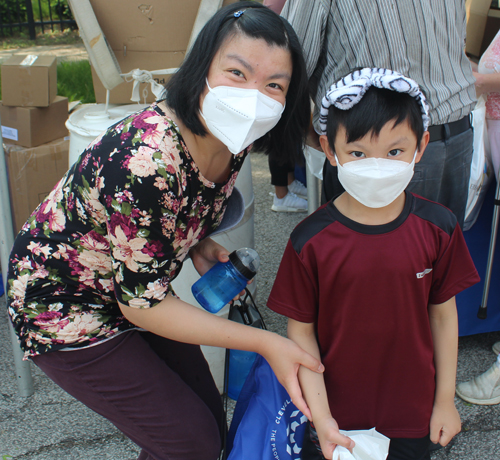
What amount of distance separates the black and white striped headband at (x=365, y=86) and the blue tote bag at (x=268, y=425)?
0.77m

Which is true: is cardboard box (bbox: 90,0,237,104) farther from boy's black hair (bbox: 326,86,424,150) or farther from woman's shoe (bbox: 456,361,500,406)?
woman's shoe (bbox: 456,361,500,406)

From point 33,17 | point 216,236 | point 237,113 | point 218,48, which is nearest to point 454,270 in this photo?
point 237,113

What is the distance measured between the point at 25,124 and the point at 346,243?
2.40m

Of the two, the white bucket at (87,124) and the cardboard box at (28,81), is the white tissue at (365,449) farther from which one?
the cardboard box at (28,81)

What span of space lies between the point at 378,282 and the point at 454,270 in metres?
0.24

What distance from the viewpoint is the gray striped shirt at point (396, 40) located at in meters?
1.63

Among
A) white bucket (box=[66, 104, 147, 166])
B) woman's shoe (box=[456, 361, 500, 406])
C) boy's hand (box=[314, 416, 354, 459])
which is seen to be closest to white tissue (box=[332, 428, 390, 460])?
boy's hand (box=[314, 416, 354, 459])

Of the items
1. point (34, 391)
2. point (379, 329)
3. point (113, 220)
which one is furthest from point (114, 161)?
point (34, 391)

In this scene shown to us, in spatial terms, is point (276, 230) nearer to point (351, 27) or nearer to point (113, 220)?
point (351, 27)

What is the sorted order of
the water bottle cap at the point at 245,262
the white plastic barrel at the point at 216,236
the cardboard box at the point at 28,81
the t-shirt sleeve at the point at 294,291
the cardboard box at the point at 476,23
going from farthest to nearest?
the cardboard box at the point at 28,81, the cardboard box at the point at 476,23, the white plastic barrel at the point at 216,236, the water bottle cap at the point at 245,262, the t-shirt sleeve at the point at 294,291

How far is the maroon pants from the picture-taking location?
140 centimetres

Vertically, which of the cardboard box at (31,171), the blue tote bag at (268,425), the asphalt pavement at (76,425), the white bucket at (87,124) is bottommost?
the asphalt pavement at (76,425)

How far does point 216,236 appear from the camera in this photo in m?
2.28

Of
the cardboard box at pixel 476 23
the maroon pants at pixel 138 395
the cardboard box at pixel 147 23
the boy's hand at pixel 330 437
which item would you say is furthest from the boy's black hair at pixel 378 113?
the cardboard box at pixel 476 23
